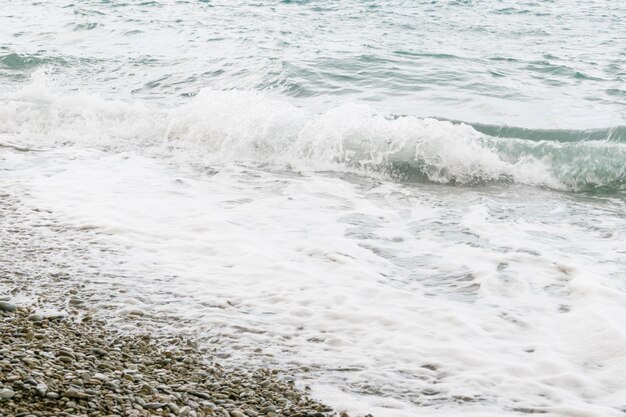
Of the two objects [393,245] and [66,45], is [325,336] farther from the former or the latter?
[66,45]

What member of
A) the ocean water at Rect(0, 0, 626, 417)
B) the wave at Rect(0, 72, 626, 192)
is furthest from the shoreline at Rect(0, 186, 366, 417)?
the wave at Rect(0, 72, 626, 192)

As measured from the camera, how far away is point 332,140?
1089cm

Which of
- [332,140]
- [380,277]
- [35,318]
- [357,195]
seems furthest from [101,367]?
[332,140]

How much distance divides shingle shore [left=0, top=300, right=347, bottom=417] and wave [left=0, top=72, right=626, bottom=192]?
5.80m

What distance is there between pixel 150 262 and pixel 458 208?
3.80 meters

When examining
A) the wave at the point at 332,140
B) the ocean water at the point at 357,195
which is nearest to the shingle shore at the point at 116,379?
the ocean water at the point at 357,195

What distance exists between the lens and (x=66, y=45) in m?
18.7

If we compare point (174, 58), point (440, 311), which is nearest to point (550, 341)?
point (440, 311)

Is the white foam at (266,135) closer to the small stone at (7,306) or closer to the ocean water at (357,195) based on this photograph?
the ocean water at (357,195)

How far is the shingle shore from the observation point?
12.3ft

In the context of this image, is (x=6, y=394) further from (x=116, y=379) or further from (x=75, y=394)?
(x=116, y=379)

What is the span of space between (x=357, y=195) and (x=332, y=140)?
206 cm

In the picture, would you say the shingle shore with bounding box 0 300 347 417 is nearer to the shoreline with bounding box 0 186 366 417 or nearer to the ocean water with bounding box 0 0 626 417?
the shoreline with bounding box 0 186 366 417

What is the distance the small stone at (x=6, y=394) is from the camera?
12.0 ft
